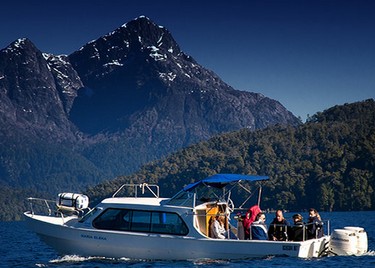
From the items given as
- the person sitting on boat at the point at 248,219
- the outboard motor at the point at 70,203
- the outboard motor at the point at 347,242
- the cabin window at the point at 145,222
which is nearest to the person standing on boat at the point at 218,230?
the person sitting on boat at the point at 248,219

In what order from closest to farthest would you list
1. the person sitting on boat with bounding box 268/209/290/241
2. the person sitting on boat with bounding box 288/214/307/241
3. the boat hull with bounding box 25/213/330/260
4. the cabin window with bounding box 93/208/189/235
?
the boat hull with bounding box 25/213/330/260 → the person sitting on boat with bounding box 288/214/307/241 → the person sitting on boat with bounding box 268/209/290/241 → the cabin window with bounding box 93/208/189/235

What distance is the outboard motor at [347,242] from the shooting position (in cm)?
2625

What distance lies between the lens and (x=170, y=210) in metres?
26.6

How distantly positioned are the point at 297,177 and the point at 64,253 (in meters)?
135

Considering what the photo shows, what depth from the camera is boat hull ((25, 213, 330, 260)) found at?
25547 mm

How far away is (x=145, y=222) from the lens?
26594mm

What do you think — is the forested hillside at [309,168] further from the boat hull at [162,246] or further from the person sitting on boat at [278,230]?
the person sitting on boat at [278,230]

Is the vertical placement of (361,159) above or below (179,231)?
above

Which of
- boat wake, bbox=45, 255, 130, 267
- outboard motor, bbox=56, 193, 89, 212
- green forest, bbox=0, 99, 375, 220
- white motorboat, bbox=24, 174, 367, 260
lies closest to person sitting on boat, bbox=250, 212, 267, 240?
white motorboat, bbox=24, 174, 367, 260

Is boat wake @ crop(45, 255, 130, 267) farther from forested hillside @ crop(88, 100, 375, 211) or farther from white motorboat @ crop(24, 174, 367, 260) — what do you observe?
forested hillside @ crop(88, 100, 375, 211)

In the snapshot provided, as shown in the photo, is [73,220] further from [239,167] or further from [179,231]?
[239,167]

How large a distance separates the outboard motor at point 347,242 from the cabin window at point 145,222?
5418 millimetres

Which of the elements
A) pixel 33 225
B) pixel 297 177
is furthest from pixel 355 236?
pixel 297 177

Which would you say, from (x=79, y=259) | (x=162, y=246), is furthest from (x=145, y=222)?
(x=79, y=259)
